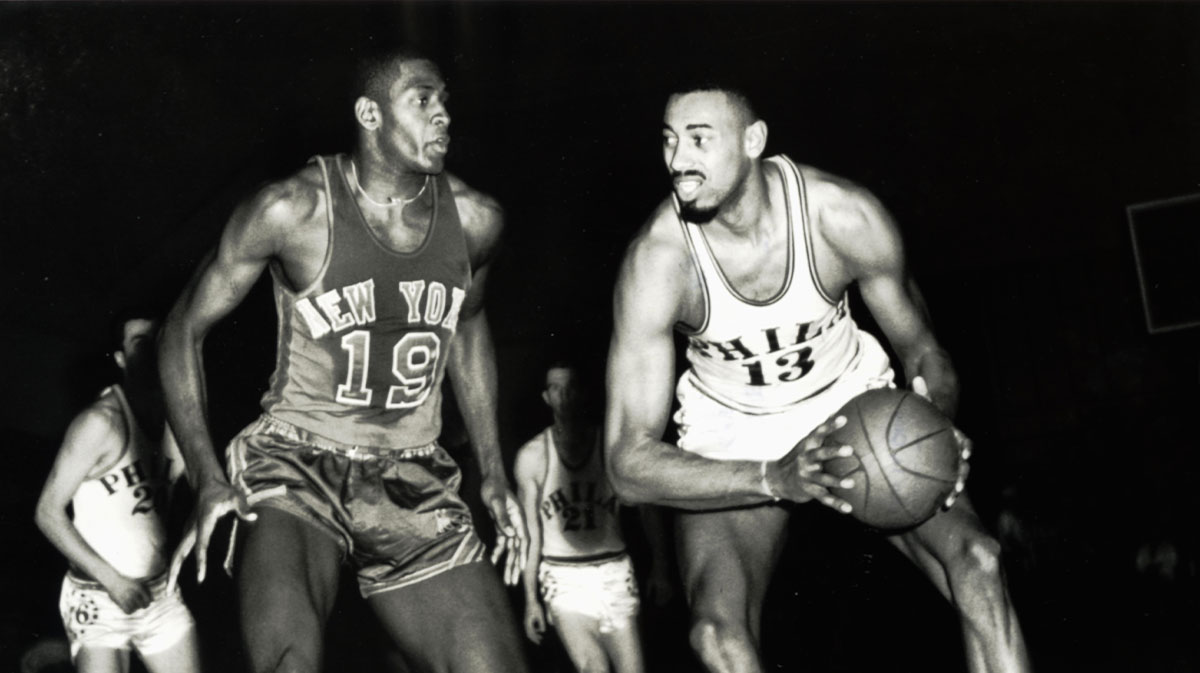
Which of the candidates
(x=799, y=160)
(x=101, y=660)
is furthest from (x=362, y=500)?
(x=799, y=160)

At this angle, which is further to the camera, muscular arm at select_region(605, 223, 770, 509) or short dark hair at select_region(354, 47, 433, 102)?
short dark hair at select_region(354, 47, 433, 102)

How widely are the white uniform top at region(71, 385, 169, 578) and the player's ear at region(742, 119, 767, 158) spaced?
8.33 feet

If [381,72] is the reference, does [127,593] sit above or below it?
below

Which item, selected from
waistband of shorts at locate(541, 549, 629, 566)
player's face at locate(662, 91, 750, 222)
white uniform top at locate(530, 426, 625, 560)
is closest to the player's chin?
player's face at locate(662, 91, 750, 222)

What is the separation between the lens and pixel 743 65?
5.76 m

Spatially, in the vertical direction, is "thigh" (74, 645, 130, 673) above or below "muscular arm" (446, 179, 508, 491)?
below

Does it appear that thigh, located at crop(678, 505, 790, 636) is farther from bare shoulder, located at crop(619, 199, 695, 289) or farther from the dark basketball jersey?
the dark basketball jersey

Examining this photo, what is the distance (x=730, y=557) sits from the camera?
380 cm

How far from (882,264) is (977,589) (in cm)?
100

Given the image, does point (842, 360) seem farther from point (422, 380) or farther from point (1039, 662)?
point (1039, 662)

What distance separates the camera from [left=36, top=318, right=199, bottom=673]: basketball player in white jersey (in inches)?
197

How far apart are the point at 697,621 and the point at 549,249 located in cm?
256

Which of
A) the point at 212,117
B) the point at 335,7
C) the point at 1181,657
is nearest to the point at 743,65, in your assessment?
the point at 335,7

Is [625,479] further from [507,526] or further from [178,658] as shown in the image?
[178,658]
